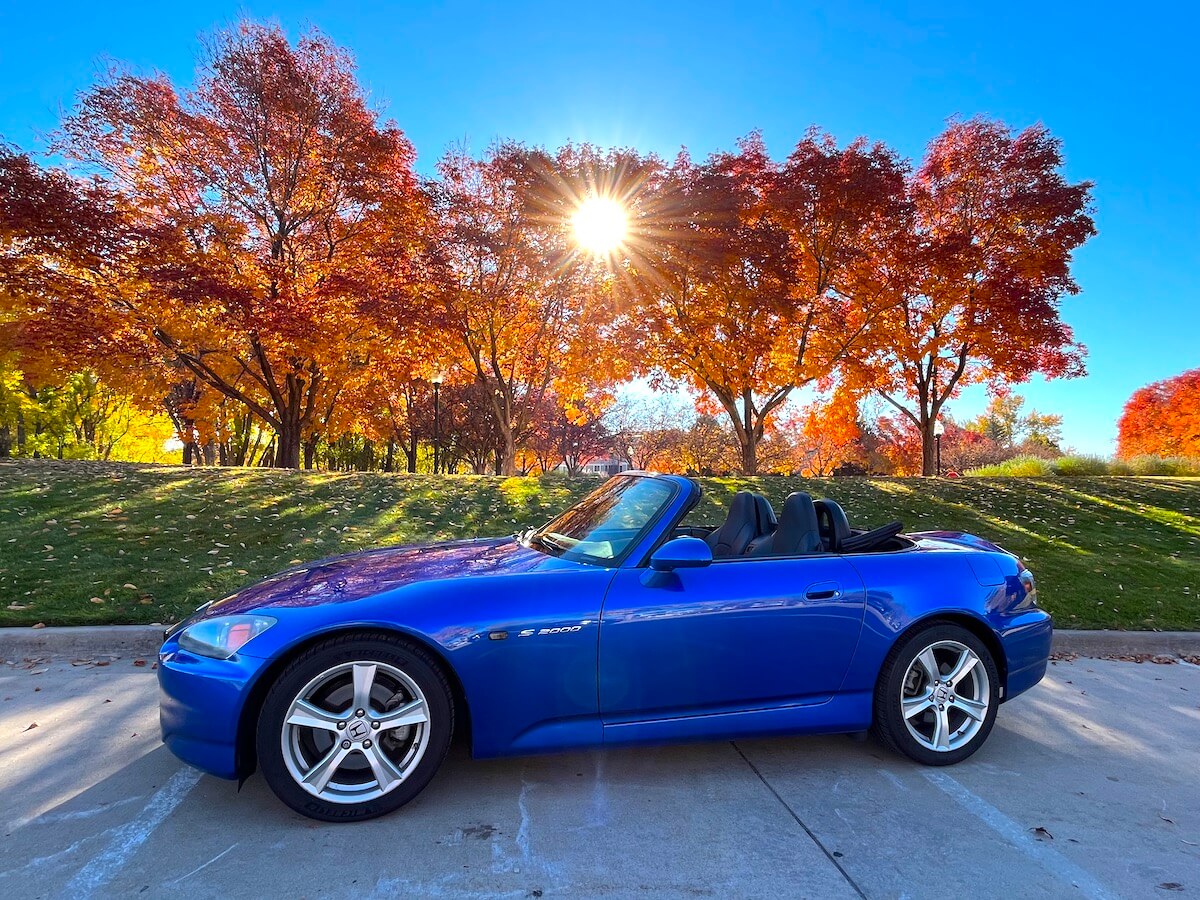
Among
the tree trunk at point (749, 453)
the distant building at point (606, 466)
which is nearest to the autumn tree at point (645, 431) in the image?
the distant building at point (606, 466)

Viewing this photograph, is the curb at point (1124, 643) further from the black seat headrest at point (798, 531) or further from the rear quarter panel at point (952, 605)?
the black seat headrest at point (798, 531)

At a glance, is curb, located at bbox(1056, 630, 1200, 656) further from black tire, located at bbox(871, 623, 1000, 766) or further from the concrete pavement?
black tire, located at bbox(871, 623, 1000, 766)

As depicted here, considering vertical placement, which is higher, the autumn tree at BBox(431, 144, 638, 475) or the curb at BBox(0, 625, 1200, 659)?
the autumn tree at BBox(431, 144, 638, 475)

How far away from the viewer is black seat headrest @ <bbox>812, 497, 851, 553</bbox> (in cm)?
366

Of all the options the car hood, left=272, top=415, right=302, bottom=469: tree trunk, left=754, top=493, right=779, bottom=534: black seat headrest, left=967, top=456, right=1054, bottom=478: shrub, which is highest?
left=272, top=415, right=302, bottom=469: tree trunk

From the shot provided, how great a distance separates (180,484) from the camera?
33.3ft

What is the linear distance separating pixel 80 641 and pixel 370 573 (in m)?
3.14

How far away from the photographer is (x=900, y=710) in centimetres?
318

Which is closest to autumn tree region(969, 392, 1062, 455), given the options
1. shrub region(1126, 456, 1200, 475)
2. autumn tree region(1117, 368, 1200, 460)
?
autumn tree region(1117, 368, 1200, 460)

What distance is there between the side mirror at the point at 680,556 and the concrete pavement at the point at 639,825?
974 mm

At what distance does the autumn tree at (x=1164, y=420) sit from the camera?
3722 centimetres

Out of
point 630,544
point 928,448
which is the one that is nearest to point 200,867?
point 630,544

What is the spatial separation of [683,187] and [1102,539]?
10.7 metres

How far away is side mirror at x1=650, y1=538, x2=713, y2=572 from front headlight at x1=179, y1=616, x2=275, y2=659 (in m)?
1.54
